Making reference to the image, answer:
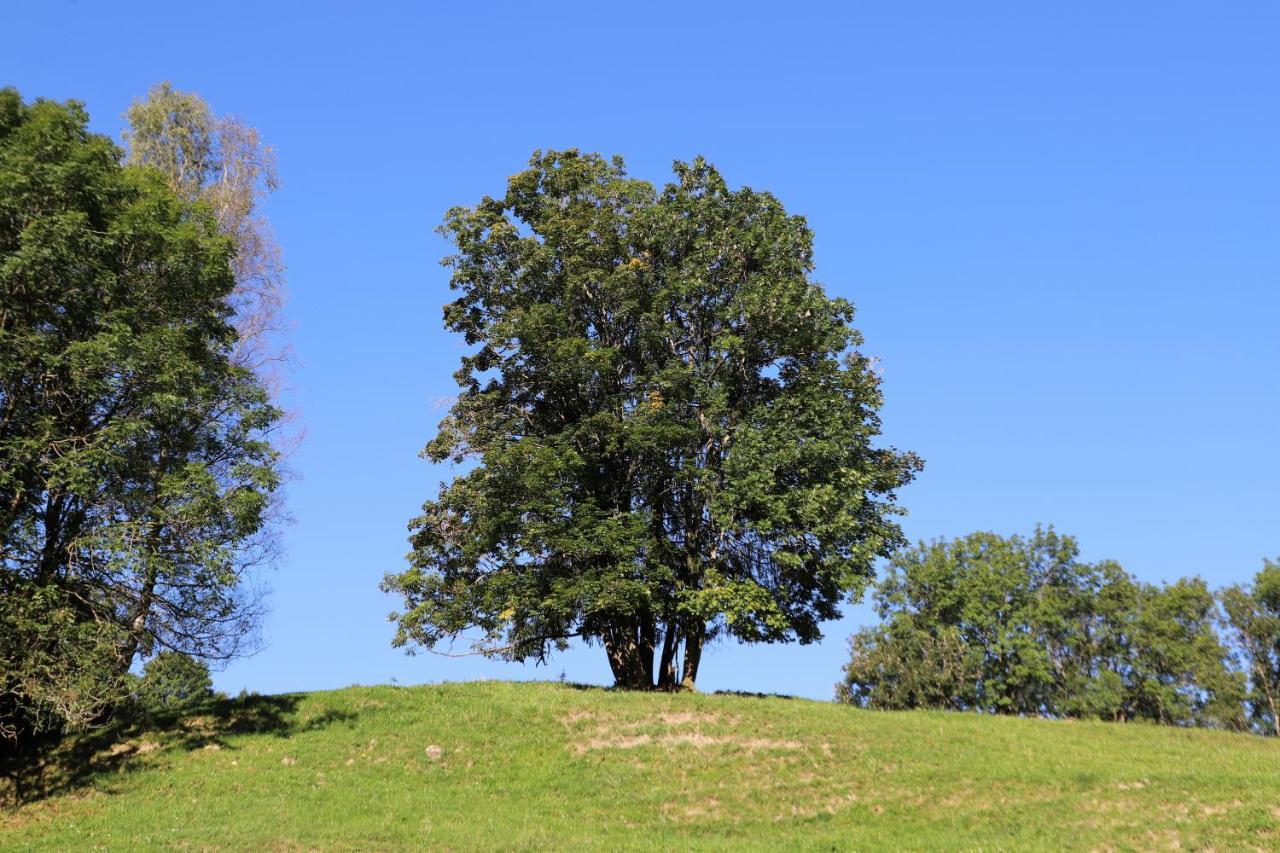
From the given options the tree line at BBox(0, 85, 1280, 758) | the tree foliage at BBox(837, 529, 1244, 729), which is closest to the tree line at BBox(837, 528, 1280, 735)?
the tree foliage at BBox(837, 529, 1244, 729)

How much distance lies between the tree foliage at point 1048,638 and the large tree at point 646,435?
25283 millimetres

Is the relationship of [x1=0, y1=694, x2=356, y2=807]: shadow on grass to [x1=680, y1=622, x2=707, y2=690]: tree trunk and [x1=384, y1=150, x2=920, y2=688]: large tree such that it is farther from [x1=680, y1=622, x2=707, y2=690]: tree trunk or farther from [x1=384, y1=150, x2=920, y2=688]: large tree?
[x1=680, y1=622, x2=707, y2=690]: tree trunk

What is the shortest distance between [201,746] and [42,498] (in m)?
7.93

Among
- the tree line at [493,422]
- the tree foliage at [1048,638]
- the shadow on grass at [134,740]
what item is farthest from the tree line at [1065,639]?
the shadow on grass at [134,740]

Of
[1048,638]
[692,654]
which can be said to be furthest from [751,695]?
[1048,638]

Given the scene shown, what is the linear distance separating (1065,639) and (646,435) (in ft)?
128

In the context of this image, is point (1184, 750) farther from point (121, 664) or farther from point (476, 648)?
point (121, 664)

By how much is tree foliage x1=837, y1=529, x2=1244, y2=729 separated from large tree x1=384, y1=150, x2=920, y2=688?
82.9ft

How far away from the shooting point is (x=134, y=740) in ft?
88.7

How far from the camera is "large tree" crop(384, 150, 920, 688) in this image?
1318 inches

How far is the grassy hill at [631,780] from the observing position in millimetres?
20703

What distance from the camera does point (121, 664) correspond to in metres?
25.8

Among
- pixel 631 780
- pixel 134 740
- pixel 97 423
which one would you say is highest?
pixel 97 423

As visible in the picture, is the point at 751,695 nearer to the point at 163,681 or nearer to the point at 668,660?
the point at 668,660
